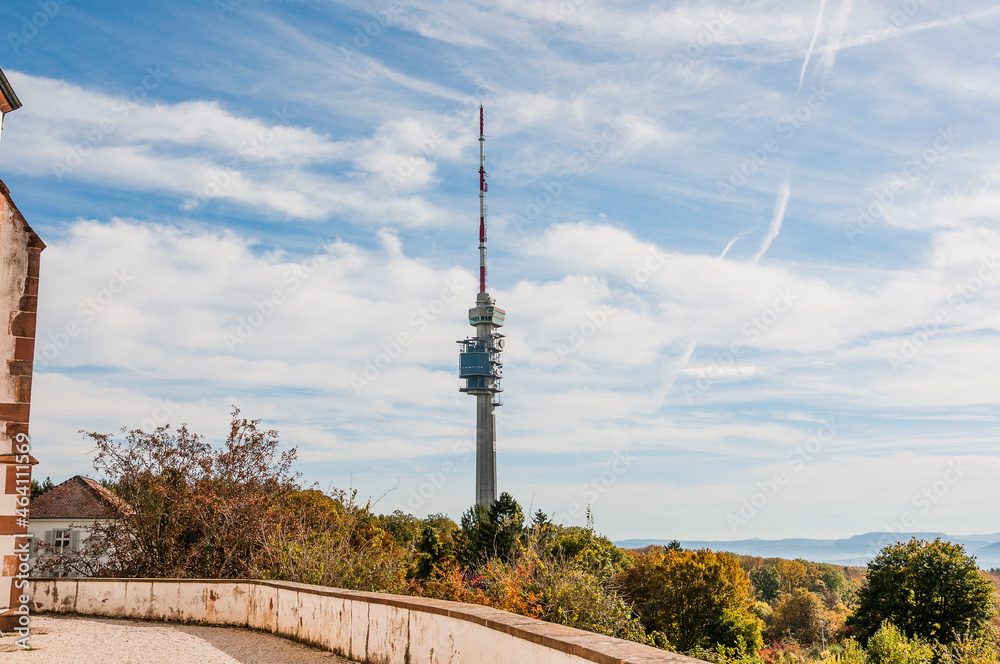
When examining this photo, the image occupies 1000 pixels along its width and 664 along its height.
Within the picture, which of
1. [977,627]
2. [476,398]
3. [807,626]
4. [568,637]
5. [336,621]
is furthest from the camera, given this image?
[476,398]

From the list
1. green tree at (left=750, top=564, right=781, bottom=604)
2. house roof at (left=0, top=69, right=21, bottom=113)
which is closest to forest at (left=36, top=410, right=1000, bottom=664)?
house roof at (left=0, top=69, right=21, bottom=113)

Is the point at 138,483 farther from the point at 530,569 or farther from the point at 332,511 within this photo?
the point at 530,569

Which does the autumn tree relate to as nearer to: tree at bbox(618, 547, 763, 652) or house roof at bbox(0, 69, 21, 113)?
house roof at bbox(0, 69, 21, 113)

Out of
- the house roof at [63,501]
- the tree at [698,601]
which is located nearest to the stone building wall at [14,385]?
the house roof at [63,501]

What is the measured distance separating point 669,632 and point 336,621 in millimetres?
47140

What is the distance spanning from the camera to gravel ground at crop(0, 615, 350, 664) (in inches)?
305

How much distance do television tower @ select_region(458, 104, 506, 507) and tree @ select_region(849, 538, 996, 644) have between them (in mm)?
78276

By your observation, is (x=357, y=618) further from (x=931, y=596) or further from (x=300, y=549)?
(x=931, y=596)

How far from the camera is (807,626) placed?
7481 cm

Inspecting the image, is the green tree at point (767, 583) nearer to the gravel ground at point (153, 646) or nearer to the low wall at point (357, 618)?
the low wall at point (357, 618)

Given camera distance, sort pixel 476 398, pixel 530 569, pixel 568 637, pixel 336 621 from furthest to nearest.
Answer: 1. pixel 476 398
2. pixel 530 569
3. pixel 336 621
4. pixel 568 637

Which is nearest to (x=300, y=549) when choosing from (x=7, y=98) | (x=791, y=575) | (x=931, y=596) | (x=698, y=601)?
(x=7, y=98)

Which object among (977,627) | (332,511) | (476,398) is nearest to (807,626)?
(977,627)

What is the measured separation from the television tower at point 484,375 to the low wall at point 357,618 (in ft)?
343
